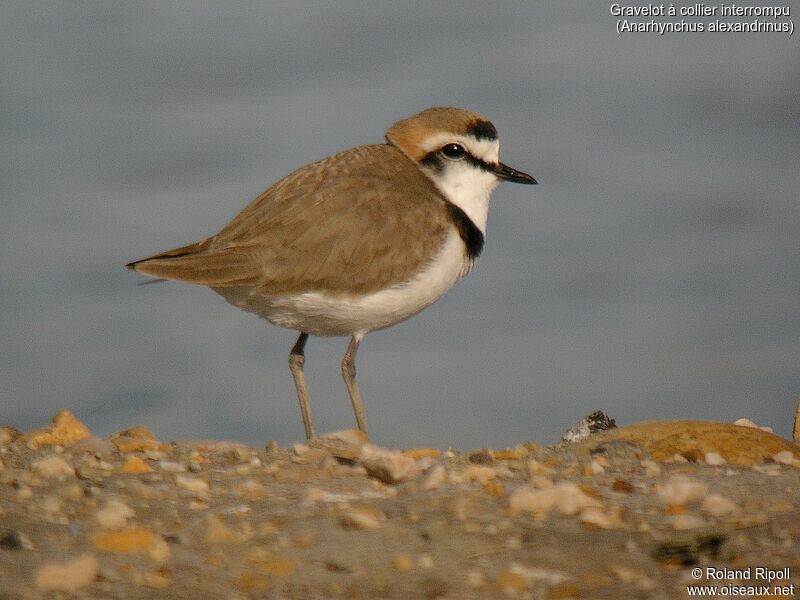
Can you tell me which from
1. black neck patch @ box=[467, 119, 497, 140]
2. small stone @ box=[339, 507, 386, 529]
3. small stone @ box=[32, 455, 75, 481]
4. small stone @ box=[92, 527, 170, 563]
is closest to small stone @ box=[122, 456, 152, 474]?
small stone @ box=[32, 455, 75, 481]

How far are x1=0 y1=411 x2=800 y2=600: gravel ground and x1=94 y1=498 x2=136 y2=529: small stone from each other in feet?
0.03

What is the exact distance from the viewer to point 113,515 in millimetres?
4602

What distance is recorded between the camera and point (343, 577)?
4.15 m

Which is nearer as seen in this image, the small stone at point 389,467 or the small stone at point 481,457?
the small stone at point 389,467

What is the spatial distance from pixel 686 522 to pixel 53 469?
10.4ft

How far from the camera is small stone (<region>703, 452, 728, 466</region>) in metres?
6.51

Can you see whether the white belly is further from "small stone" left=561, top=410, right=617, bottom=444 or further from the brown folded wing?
"small stone" left=561, top=410, right=617, bottom=444

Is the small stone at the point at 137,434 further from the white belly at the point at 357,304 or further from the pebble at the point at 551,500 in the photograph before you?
the pebble at the point at 551,500

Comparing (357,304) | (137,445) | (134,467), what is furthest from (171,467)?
(357,304)

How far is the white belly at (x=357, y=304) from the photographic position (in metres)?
7.03

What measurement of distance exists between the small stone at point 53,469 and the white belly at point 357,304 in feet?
6.38

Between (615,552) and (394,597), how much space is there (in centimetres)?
100

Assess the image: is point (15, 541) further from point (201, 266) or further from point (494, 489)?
point (201, 266)

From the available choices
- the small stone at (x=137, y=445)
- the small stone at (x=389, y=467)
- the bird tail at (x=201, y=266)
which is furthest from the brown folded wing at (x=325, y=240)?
the small stone at (x=389, y=467)
